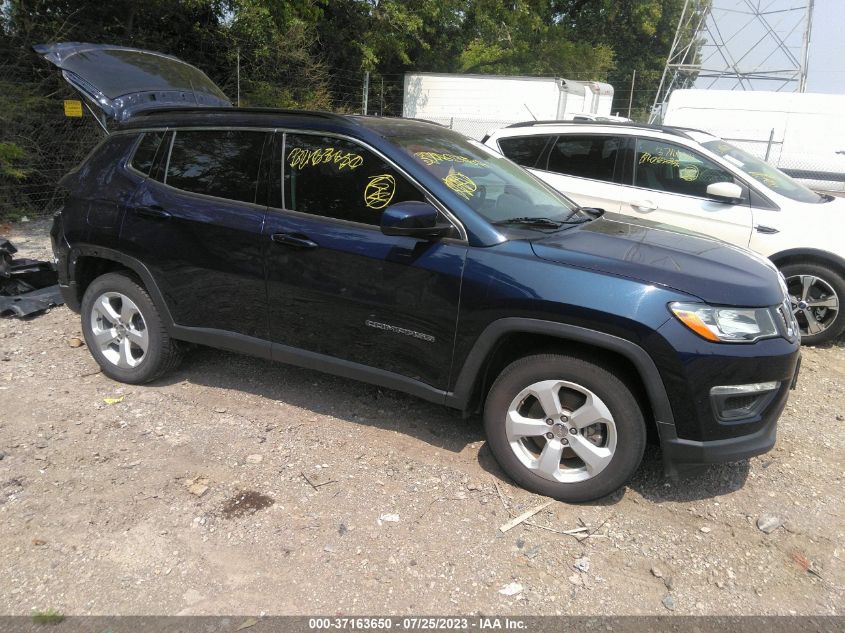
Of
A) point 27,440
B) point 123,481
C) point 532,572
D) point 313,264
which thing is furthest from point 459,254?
point 27,440

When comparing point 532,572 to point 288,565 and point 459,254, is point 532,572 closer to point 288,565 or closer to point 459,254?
point 288,565

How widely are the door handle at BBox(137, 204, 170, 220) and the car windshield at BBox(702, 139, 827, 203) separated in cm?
488

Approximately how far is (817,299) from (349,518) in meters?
4.67

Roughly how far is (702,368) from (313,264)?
2015 mm

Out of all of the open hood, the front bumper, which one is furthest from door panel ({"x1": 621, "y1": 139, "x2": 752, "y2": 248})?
the open hood

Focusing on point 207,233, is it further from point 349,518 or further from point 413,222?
point 349,518

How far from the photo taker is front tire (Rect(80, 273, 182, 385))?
13.4 ft

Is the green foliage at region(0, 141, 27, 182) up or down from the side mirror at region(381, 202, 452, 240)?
down

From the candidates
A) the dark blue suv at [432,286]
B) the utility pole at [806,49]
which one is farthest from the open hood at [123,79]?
the utility pole at [806,49]

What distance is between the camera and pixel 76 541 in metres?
2.80

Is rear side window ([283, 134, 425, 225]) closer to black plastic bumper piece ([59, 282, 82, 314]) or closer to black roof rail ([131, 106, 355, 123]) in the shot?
black roof rail ([131, 106, 355, 123])

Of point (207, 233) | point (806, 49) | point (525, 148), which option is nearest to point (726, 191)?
point (525, 148)

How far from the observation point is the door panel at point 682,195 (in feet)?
18.7

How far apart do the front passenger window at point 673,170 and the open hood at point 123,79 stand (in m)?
4.05
